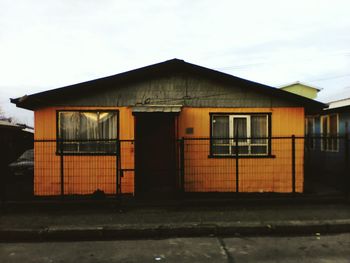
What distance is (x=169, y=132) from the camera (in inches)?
459

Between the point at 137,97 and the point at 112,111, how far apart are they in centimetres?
89

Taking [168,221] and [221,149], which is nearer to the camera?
[168,221]

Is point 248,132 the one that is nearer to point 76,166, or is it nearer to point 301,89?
point 76,166

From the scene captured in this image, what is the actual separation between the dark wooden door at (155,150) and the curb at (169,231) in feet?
13.3

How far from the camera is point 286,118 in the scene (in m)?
11.6

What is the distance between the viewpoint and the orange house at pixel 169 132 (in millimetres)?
11336

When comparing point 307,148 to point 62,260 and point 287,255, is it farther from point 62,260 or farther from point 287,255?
point 62,260

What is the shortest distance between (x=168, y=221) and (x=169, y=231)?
530 millimetres

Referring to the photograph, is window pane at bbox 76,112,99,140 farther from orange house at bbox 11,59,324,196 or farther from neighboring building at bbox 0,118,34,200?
neighboring building at bbox 0,118,34,200

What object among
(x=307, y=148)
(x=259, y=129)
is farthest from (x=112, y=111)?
(x=307, y=148)

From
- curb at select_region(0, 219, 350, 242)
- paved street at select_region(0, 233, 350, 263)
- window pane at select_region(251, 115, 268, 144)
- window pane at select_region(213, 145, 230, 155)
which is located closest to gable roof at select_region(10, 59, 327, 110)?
window pane at select_region(251, 115, 268, 144)

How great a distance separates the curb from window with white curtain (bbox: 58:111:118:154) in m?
4.27

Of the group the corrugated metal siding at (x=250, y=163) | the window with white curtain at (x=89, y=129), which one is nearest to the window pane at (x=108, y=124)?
the window with white curtain at (x=89, y=129)

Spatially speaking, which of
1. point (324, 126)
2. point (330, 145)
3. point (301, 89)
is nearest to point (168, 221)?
point (330, 145)
